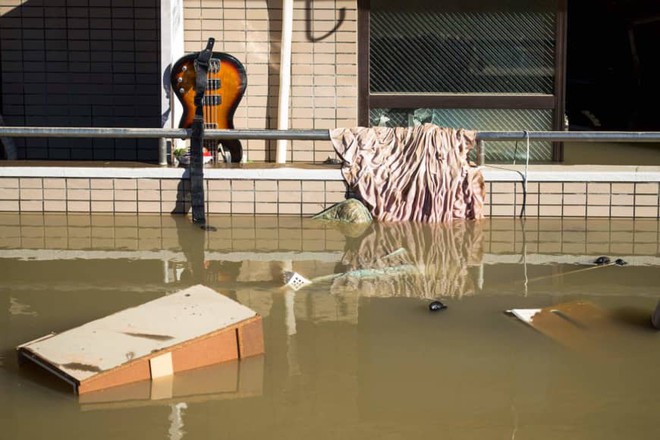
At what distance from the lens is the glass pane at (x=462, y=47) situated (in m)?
10.9

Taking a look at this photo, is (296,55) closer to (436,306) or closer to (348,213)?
(348,213)

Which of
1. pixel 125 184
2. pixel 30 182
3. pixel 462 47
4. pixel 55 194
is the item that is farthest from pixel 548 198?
pixel 30 182

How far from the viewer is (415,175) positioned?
9.08m

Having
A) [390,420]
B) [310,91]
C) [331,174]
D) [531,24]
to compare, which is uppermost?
[531,24]

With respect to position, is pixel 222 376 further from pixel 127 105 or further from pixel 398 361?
pixel 127 105

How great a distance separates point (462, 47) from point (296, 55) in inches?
67.0

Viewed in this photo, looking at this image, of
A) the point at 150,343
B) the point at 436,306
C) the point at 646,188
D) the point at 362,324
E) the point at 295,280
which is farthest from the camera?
the point at 646,188

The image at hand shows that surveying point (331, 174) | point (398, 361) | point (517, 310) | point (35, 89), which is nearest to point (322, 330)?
point (398, 361)

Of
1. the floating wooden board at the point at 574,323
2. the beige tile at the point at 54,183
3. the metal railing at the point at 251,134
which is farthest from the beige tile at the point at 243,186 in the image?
the floating wooden board at the point at 574,323

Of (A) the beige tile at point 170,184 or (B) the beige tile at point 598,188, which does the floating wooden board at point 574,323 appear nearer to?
(B) the beige tile at point 598,188

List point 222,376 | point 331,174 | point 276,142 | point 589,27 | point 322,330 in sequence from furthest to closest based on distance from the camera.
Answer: point 589,27
point 276,142
point 331,174
point 322,330
point 222,376

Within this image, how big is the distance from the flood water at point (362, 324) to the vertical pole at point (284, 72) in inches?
59.2

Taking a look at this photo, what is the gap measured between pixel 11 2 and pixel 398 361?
7.57 meters

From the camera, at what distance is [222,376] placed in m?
5.14
